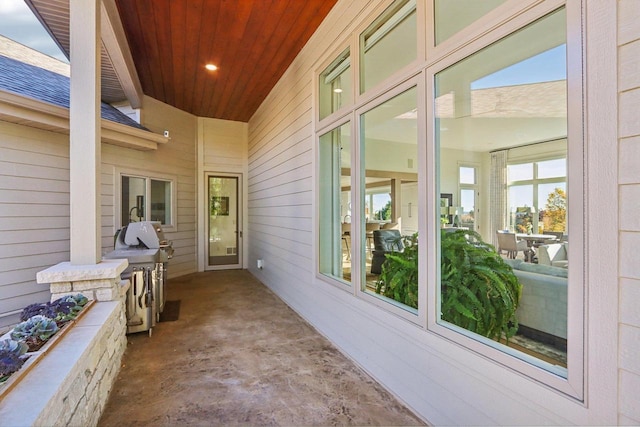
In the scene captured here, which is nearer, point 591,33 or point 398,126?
point 591,33

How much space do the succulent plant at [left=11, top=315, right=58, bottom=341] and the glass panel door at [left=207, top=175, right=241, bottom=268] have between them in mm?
5655

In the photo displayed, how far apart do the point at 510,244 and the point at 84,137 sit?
3285 mm

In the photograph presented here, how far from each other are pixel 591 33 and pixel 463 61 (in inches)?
28.7

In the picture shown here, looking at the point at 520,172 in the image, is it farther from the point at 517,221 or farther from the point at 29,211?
the point at 29,211

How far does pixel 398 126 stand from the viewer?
2.89 metres

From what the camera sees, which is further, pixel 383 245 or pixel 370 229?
pixel 370 229

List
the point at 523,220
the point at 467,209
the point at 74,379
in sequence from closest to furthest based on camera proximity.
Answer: the point at 74,379 → the point at 523,220 → the point at 467,209

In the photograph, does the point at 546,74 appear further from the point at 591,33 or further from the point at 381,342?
the point at 381,342

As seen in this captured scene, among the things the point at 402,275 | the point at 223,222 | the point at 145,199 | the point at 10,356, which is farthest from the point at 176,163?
the point at 402,275

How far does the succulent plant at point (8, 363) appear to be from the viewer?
1.32m

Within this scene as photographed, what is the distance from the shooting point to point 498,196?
2.24 meters

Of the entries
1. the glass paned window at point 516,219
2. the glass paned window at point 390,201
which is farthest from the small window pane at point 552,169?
the glass paned window at point 390,201

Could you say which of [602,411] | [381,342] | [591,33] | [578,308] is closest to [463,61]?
[591,33]

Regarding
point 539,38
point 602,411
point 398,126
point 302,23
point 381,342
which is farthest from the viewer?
point 302,23
